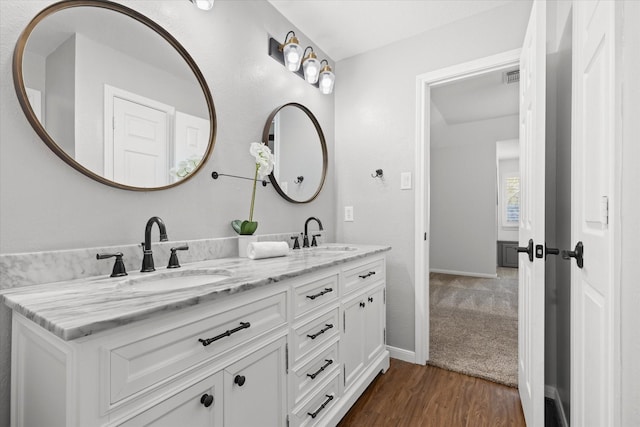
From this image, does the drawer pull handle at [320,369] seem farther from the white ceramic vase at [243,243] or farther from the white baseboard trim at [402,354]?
the white baseboard trim at [402,354]

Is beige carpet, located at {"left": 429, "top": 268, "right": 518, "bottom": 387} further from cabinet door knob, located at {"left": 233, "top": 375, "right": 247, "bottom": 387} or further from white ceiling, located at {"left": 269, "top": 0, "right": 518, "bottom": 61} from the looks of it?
white ceiling, located at {"left": 269, "top": 0, "right": 518, "bottom": 61}

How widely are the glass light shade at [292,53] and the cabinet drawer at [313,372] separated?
1.71 meters

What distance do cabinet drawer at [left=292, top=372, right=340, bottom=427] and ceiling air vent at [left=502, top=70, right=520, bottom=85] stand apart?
322 centimetres

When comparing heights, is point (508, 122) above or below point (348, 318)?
above

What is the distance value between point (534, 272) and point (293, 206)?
4.77 ft

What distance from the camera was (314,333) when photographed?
1.38m

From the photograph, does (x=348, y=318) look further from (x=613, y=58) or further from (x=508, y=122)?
(x=508, y=122)

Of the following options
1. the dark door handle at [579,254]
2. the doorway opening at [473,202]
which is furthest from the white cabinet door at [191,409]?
the doorway opening at [473,202]

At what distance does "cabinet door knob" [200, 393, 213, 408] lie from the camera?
872mm

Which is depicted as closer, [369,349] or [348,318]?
[348,318]

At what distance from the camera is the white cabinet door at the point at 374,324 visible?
1.88 metres

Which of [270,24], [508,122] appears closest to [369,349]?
[270,24]

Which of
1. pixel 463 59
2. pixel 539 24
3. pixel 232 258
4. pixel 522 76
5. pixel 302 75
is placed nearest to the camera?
pixel 539 24

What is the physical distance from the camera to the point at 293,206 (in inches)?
86.5
